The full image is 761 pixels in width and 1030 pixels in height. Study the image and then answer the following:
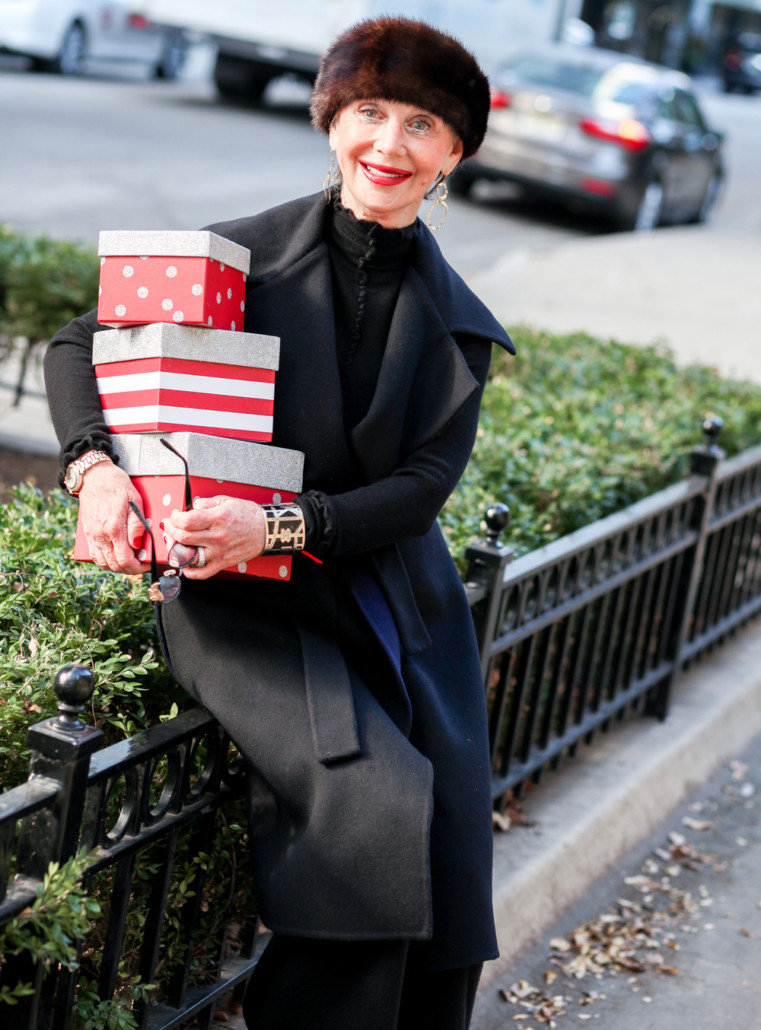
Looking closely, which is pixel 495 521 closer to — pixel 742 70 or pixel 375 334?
pixel 375 334

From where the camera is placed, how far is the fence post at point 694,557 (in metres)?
4.32

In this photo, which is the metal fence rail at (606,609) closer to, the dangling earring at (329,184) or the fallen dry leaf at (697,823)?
the fallen dry leaf at (697,823)

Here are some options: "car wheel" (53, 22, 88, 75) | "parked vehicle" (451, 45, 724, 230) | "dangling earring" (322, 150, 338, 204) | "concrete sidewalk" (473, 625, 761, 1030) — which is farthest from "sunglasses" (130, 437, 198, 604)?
"car wheel" (53, 22, 88, 75)

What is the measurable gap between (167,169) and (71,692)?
11.0 m

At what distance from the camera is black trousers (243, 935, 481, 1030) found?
6.94ft

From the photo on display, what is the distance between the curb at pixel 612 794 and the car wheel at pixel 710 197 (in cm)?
1069

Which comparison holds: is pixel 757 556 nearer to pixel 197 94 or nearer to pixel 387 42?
pixel 387 42

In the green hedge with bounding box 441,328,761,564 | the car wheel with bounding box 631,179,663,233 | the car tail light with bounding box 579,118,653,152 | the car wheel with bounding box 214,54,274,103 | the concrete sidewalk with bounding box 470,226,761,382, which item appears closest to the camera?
the green hedge with bounding box 441,328,761,564

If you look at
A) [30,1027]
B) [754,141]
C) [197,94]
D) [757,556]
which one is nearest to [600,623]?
[757,556]

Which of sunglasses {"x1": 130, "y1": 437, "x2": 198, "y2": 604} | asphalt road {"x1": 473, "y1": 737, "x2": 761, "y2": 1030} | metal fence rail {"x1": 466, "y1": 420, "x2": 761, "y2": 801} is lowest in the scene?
asphalt road {"x1": 473, "y1": 737, "x2": 761, "y2": 1030}

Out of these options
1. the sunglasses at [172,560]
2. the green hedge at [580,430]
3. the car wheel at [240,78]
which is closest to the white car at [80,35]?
the car wheel at [240,78]

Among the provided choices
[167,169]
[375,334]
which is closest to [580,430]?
[375,334]

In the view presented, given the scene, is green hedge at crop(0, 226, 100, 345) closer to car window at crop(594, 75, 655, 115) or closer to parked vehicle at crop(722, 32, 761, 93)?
car window at crop(594, 75, 655, 115)

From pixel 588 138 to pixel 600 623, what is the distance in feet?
30.9
